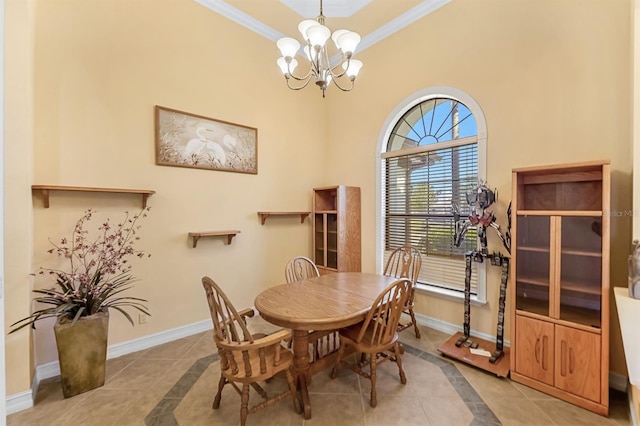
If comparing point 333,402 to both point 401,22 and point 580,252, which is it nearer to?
point 580,252

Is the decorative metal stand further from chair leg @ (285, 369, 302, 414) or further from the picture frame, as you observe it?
the picture frame

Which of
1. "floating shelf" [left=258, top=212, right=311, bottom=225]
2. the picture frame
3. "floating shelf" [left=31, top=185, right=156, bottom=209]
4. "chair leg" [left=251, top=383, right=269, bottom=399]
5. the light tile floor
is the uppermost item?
the picture frame

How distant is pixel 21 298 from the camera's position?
1989 mm

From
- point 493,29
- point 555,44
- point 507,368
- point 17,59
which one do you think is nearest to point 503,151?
→ point 555,44

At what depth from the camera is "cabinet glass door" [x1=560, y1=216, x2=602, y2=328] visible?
6.53 ft

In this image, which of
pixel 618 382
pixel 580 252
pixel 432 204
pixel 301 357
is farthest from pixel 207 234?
pixel 618 382

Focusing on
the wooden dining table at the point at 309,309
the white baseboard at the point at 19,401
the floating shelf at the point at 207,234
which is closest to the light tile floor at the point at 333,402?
the white baseboard at the point at 19,401

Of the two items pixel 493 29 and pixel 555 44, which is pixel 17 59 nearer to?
pixel 493 29

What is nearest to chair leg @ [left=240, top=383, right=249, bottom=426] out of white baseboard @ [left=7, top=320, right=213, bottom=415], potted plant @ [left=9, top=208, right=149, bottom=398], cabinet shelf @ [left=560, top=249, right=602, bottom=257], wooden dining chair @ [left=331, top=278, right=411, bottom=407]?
wooden dining chair @ [left=331, top=278, right=411, bottom=407]

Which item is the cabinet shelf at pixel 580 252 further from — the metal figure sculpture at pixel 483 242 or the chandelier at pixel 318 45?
the chandelier at pixel 318 45

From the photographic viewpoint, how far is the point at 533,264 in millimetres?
2277

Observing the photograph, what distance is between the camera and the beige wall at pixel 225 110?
213 cm

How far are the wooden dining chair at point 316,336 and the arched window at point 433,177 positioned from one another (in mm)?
1181

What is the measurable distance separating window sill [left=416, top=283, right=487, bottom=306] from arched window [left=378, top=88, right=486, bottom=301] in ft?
0.08
